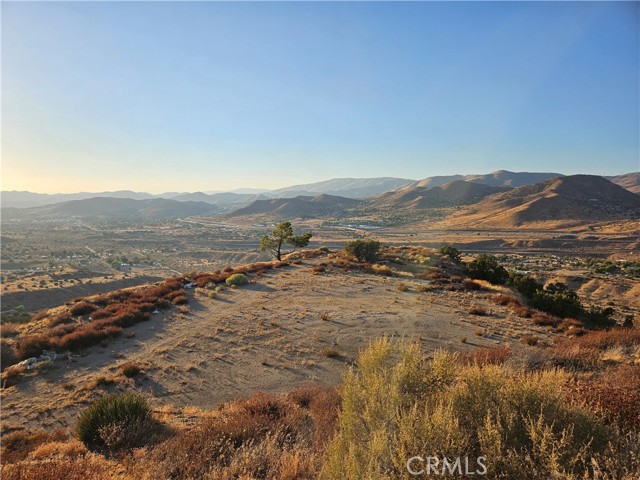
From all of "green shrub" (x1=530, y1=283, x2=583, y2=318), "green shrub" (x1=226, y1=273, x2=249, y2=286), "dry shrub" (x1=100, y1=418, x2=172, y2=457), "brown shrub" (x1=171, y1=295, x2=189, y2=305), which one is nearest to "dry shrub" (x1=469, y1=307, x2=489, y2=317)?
"green shrub" (x1=530, y1=283, x2=583, y2=318)

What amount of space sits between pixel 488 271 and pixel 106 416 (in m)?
27.7

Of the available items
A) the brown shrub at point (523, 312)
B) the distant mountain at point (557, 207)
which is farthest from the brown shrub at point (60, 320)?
the distant mountain at point (557, 207)

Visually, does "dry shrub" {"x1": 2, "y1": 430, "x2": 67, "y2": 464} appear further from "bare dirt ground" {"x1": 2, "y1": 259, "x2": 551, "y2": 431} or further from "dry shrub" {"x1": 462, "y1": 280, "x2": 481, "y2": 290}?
"dry shrub" {"x1": 462, "y1": 280, "x2": 481, "y2": 290}

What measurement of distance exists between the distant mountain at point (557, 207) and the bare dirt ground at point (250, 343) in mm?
106599

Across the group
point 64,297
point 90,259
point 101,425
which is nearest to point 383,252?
point 101,425

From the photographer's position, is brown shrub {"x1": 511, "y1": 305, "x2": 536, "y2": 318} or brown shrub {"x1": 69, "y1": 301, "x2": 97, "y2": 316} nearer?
brown shrub {"x1": 511, "y1": 305, "x2": 536, "y2": 318}

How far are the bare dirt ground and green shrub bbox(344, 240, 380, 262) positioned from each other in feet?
42.1

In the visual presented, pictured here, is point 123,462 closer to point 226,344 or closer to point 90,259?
point 226,344

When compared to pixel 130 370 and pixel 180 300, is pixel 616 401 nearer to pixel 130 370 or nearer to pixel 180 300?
pixel 130 370

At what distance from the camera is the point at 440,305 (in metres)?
19.3

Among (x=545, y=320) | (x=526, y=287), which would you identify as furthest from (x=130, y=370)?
(x=526, y=287)

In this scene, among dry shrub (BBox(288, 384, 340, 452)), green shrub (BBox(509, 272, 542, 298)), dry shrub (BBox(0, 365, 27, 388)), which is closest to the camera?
dry shrub (BBox(288, 384, 340, 452))

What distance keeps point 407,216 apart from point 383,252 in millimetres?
127467

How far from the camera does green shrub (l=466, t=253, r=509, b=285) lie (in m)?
26.8
